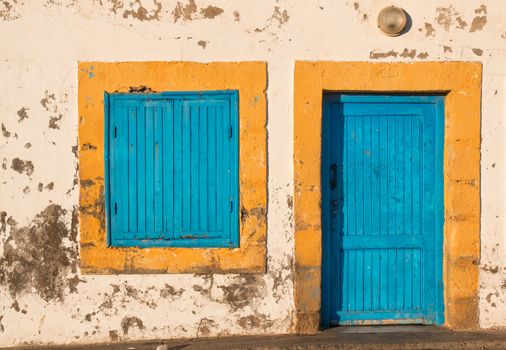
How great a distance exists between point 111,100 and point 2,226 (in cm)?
139

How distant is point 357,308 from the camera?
20.2ft

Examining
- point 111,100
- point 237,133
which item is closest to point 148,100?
point 111,100

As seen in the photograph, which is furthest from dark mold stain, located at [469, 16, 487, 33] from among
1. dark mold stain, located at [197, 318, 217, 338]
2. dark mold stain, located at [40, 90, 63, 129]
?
dark mold stain, located at [40, 90, 63, 129]

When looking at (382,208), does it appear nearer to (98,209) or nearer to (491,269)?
(491,269)

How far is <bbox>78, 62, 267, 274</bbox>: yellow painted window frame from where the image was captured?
584cm

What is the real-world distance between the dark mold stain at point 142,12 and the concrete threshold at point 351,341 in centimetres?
267

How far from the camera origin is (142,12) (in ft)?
19.2

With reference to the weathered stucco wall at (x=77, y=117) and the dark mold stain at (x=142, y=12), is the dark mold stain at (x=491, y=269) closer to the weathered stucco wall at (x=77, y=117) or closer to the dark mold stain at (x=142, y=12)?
the weathered stucco wall at (x=77, y=117)

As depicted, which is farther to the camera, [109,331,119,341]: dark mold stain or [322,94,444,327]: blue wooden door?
[322,94,444,327]: blue wooden door

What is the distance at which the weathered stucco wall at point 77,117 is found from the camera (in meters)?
5.85

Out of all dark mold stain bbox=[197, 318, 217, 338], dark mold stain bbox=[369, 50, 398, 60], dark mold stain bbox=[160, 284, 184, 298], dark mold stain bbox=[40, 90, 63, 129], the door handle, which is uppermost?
dark mold stain bbox=[369, 50, 398, 60]

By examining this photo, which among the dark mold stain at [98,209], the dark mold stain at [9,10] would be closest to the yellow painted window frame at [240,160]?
the dark mold stain at [98,209]

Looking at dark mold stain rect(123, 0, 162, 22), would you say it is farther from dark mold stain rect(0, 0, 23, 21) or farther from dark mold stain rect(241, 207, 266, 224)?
dark mold stain rect(241, 207, 266, 224)

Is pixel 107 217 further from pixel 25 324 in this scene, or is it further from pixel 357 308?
pixel 357 308
